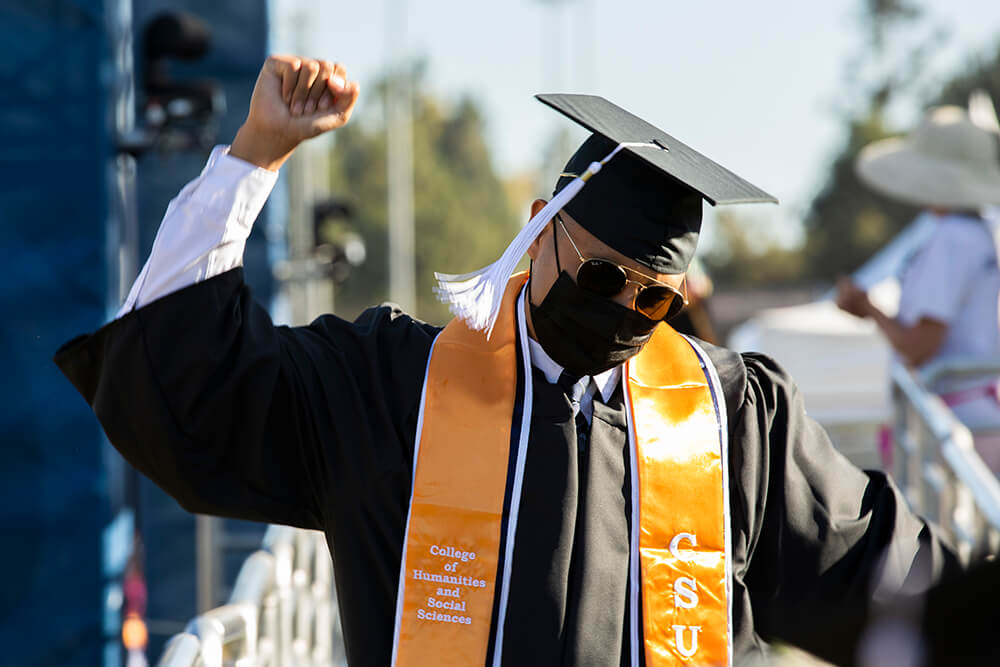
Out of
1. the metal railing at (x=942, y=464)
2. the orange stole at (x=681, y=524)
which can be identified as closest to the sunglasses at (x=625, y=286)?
the orange stole at (x=681, y=524)

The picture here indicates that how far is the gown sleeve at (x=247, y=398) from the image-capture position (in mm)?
2074

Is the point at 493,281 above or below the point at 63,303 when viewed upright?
above

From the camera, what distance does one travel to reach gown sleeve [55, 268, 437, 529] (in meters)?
2.07

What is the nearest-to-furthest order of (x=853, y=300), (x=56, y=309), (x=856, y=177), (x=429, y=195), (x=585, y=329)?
(x=585, y=329)
(x=56, y=309)
(x=853, y=300)
(x=856, y=177)
(x=429, y=195)

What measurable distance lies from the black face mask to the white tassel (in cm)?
11

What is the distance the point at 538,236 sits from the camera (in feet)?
8.14

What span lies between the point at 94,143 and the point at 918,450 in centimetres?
369

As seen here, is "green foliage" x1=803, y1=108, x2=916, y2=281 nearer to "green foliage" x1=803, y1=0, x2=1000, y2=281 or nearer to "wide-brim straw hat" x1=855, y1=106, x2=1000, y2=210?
"green foliage" x1=803, y1=0, x2=1000, y2=281

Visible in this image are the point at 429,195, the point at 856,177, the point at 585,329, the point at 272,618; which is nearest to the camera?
the point at 585,329

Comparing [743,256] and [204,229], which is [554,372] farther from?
[743,256]

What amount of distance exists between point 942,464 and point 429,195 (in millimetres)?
48031

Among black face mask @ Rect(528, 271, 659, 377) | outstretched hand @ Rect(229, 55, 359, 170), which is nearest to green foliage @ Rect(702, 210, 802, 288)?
black face mask @ Rect(528, 271, 659, 377)

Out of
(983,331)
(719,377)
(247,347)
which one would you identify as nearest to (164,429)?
(247,347)

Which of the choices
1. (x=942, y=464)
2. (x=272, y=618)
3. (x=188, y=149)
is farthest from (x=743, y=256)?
(x=272, y=618)
